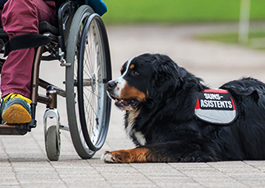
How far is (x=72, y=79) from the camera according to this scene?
3.55 m

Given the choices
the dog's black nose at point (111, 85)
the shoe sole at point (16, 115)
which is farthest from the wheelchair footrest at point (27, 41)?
the dog's black nose at point (111, 85)

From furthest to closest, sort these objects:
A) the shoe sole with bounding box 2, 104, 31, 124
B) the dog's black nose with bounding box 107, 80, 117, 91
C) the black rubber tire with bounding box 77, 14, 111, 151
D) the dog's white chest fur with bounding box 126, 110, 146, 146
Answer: the black rubber tire with bounding box 77, 14, 111, 151 < the dog's white chest fur with bounding box 126, 110, 146, 146 < the dog's black nose with bounding box 107, 80, 117, 91 < the shoe sole with bounding box 2, 104, 31, 124

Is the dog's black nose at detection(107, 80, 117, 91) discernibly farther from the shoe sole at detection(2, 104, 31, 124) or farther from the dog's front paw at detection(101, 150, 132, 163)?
the shoe sole at detection(2, 104, 31, 124)

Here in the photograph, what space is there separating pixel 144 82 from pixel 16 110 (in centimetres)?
101

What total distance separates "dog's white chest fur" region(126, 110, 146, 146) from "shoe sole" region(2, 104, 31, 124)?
946mm

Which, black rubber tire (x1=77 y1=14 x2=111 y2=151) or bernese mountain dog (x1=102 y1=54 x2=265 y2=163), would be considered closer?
bernese mountain dog (x1=102 y1=54 x2=265 y2=163)

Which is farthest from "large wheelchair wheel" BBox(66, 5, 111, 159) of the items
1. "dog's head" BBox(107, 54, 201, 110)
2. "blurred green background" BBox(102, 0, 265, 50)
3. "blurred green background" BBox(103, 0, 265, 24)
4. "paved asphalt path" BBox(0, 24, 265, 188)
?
"blurred green background" BBox(103, 0, 265, 24)

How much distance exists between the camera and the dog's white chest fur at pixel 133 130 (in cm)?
404

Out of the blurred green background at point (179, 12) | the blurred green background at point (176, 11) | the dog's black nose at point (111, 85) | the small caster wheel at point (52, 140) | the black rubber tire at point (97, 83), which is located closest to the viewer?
the small caster wheel at point (52, 140)

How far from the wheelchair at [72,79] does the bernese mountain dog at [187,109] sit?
0.36 metres

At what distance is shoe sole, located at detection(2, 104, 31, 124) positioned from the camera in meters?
3.33

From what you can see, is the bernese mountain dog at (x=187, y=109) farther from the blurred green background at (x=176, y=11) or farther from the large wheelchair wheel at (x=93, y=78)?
the blurred green background at (x=176, y=11)

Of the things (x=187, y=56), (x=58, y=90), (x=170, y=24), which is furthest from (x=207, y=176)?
(x=170, y=24)

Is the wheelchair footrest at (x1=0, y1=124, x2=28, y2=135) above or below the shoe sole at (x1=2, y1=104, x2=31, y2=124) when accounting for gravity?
below
